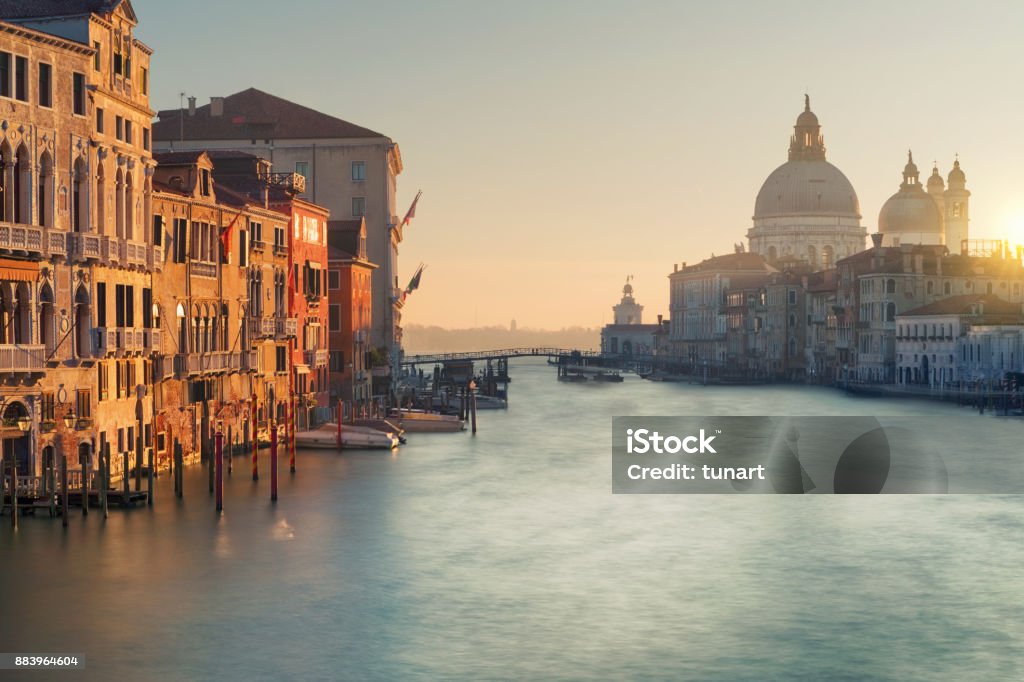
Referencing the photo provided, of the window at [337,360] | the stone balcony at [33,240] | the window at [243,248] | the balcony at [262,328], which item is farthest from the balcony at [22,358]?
the window at [337,360]

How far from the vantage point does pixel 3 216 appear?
29.0 m

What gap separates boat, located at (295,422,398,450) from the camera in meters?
47.9

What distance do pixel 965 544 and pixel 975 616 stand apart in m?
7.04

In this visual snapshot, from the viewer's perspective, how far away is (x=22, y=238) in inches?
1147

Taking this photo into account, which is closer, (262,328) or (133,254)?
(133,254)

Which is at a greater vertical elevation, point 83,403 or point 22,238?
point 22,238

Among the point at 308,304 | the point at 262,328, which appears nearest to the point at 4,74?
the point at 262,328

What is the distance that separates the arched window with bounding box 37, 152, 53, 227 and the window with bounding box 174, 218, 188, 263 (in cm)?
775

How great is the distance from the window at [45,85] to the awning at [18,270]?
116 inches

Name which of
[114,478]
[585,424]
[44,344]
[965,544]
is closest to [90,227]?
[44,344]

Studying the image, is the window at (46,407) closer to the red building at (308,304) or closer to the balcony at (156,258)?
the balcony at (156,258)

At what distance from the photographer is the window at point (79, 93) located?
31.1 m

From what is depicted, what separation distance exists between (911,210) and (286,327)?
367ft

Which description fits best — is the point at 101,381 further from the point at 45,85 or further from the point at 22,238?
the point at 45,85
